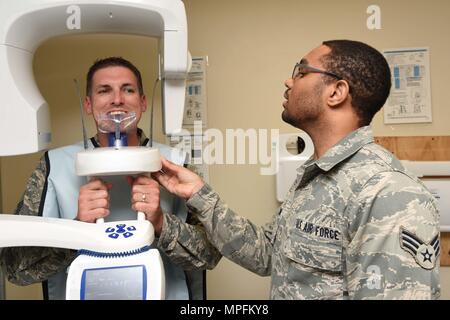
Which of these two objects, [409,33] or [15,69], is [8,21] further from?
[409,33]

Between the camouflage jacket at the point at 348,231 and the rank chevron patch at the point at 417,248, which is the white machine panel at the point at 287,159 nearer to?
the camouflage jacket at the point at 348,231

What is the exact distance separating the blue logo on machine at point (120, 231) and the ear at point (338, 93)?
57 centimetres

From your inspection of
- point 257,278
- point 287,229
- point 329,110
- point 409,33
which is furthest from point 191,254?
point 409,33

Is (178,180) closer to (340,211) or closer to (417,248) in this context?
(340,211)

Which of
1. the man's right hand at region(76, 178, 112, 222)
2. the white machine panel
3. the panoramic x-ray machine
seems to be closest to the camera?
the panoramic x-ray machine

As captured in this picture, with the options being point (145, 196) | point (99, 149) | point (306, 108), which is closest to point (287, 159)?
point (306, 108)

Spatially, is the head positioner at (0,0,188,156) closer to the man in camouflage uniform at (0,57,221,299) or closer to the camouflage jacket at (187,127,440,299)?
the man in camouflage uniform at (0,57,221,299)

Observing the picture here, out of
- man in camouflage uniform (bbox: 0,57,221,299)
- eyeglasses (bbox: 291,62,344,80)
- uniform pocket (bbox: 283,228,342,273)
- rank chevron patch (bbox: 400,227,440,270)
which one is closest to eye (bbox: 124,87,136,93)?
man in camouflage uniform (bbox: 0,57,221,299)

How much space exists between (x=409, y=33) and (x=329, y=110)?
30.0 inches

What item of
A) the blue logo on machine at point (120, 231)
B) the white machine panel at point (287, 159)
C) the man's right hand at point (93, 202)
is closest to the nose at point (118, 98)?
the man's right hand at point (93, 202)

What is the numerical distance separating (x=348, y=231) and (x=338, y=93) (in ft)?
1.15

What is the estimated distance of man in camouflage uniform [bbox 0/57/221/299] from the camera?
945 millimetres

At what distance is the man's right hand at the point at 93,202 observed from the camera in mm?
822

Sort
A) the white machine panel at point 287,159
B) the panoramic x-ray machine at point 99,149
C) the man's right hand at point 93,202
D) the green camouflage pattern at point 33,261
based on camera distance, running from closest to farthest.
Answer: the panoramic x-ray machine at point 99,149
the man's right hand at point 93,202
the green camouflage pattern at point 33,261
the white machine panel at point 287,159
